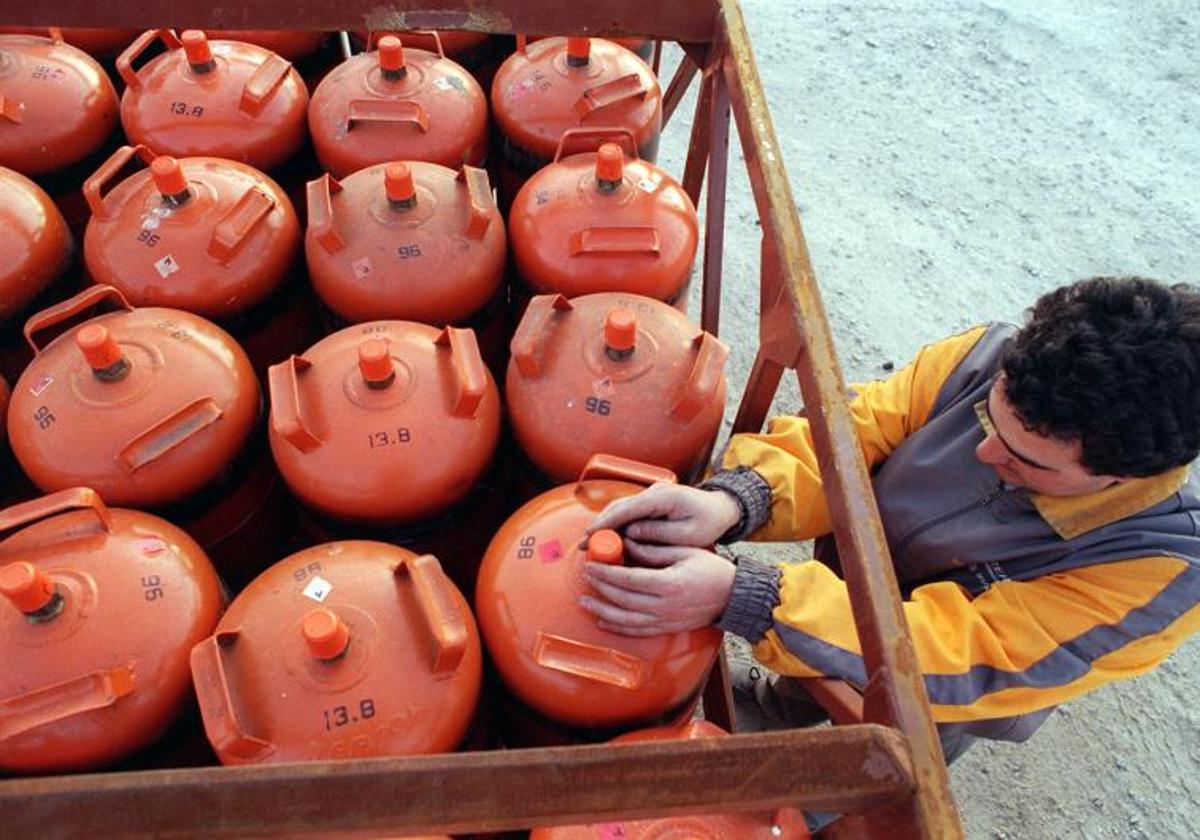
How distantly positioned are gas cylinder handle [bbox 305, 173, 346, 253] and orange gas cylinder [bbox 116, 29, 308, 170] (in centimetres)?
35

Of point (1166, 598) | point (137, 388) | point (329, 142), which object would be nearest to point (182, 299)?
point (137, 388)

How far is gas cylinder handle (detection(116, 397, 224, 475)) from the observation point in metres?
1.30

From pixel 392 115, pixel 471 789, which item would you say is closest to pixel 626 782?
pixel 471 789

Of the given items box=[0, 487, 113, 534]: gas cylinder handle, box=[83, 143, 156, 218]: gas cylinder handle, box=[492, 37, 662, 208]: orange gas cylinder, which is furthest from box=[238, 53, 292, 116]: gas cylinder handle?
box=[0, 487, 113, 534]: gas cylinder handle

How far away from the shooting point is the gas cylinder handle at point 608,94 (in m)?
1.89

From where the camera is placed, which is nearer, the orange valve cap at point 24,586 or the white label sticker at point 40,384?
the orange valve cap at point 24,586

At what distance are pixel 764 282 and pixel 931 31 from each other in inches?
160

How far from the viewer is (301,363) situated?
1.37 meters

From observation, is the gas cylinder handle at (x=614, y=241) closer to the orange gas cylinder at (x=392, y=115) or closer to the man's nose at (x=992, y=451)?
the orange gas cylinder at (x=392, y=115)

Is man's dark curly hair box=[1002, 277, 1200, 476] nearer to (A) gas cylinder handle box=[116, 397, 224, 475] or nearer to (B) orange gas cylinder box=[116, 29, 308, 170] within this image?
(A) gas cylinder handle box=[116, 397, 224, 475]

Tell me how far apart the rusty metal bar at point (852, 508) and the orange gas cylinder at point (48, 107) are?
4.75ft

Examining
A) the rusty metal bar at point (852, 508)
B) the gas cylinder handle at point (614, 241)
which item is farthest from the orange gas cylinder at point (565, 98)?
the rusty metal bar at point (852, 508)

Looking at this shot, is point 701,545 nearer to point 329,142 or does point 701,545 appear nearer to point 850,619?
point 850,619

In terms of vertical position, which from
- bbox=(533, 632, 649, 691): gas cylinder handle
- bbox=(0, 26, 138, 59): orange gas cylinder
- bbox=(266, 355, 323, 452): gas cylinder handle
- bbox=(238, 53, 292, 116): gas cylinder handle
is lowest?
bbox=(533, 632, 649, 691): gas cylinder handle
